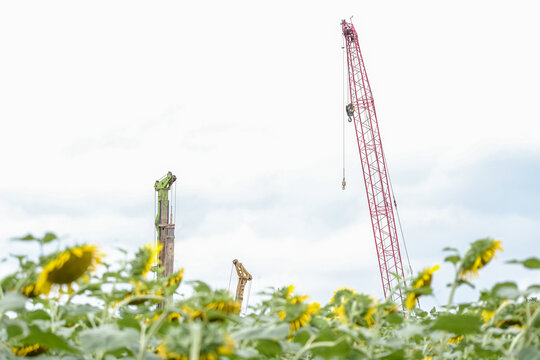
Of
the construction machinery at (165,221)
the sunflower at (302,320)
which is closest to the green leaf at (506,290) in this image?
the sunflower at (302,320)

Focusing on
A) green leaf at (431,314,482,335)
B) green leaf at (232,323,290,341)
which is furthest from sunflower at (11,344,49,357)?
green leaf at (431,314,482,335)

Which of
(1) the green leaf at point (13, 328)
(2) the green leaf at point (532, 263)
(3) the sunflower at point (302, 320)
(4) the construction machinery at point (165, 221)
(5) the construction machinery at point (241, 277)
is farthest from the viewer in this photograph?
(5) the construction machinery at point (241, 277)

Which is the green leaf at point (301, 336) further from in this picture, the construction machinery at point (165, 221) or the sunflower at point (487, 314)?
the construction machinery at point (165, 221)

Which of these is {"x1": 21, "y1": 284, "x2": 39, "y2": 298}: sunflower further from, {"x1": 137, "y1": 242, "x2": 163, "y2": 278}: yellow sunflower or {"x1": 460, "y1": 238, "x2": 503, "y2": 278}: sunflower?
{"x1": 460, "y1": 238, "x2": 503, "y2": 278}: sunflower

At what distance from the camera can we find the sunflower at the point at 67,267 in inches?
78.0

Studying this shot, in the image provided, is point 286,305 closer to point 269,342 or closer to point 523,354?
point 269,342

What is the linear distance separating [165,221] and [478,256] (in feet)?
52.5

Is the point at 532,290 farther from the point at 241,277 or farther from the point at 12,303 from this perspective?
the point at 241,277

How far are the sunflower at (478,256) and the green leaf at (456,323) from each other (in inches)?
9.2

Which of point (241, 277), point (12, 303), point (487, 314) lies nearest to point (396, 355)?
point (487, 314)

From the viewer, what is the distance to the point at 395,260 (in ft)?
119

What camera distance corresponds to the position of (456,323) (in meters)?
1.92

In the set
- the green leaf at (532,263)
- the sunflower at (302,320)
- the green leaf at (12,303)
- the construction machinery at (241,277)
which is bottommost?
the green leaf at (12,303)

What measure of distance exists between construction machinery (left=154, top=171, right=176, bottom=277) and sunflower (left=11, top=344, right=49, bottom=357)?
14313 millimetres
